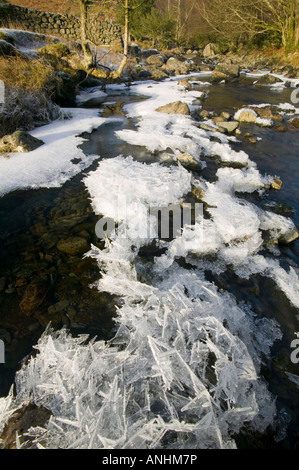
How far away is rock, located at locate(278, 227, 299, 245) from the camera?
3.32 meters

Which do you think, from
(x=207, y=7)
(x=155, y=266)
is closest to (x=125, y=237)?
(x=155, y=266)

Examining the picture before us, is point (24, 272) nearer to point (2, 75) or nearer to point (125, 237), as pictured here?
point (125, 237)

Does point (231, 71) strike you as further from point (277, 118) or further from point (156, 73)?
point (277, 118)

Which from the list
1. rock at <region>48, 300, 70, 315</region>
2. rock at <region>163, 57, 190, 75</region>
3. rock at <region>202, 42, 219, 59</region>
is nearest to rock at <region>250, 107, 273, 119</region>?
rock at <region>48, 300, 70, 315</region>

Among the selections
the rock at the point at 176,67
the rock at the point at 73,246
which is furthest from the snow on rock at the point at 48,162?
the rock at the point at 176,67

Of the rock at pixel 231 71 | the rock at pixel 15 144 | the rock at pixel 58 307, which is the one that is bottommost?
the rock at pixel 58 307

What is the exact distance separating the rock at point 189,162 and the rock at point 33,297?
3.61 meters

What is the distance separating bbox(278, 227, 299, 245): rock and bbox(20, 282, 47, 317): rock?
124 inches

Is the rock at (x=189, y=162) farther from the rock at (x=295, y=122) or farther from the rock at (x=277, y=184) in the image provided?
the rock at (x=295, y=122)

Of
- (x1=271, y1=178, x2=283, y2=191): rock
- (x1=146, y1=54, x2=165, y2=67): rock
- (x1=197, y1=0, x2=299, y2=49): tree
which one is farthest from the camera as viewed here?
(x1=197, y1=0, x2=299, y2=49): tree

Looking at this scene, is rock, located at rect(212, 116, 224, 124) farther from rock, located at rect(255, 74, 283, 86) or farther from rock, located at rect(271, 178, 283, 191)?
rock, located at rect(255, 74, 283, 86)

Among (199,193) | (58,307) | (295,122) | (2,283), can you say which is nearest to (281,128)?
(295,122)

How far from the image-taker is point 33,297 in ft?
7.98

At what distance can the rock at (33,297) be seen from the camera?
91.6 inches
